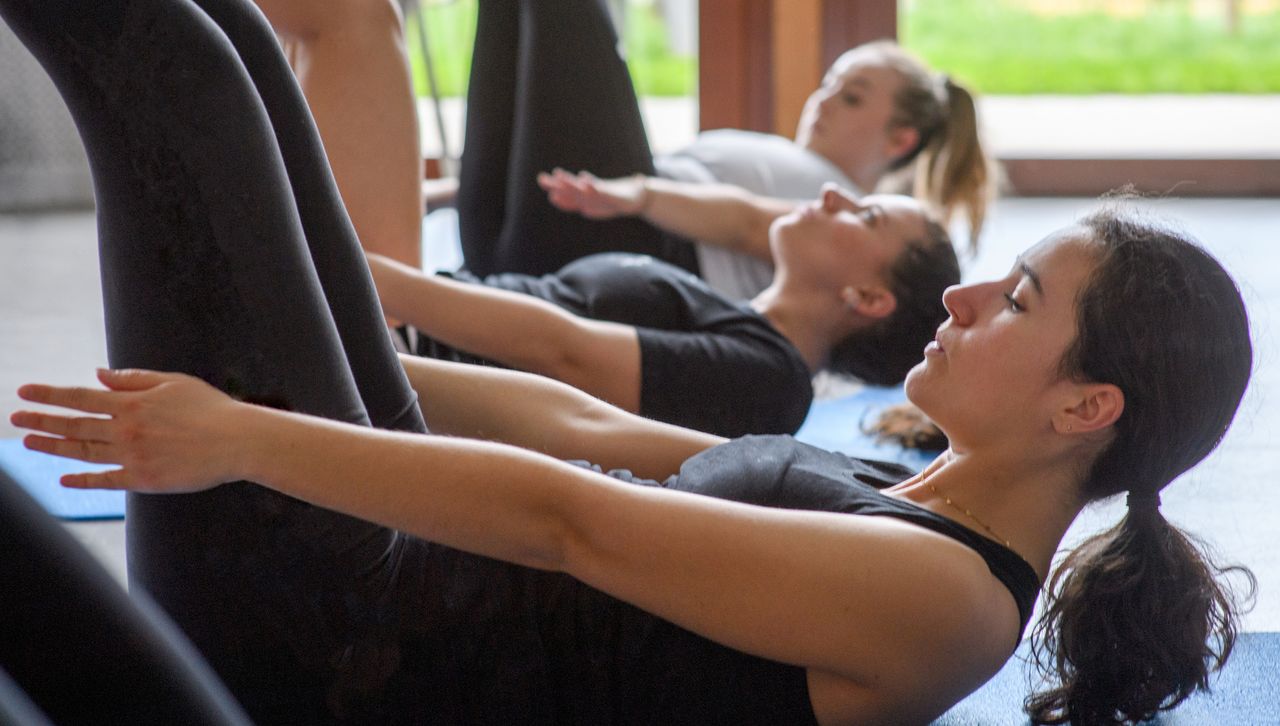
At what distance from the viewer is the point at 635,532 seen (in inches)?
39.9

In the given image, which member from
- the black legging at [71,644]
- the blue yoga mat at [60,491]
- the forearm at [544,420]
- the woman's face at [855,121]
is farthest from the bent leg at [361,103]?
the woman's face at [855,121]

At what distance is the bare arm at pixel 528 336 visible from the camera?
1.77 m

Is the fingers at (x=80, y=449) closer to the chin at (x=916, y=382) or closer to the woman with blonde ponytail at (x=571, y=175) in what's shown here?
the chin at (x=916, y=382)

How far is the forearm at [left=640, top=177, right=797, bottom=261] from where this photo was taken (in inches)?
96.6

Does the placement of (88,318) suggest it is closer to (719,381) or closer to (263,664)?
(719,381)

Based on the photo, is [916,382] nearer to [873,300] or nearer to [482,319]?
[482,319]

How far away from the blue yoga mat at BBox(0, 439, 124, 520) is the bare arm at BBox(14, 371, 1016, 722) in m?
0.91

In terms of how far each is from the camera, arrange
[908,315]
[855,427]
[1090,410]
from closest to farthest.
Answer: [1090,410], [908,315], [855,427]

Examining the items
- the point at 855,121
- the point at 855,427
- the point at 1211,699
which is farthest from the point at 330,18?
the point at 855,121

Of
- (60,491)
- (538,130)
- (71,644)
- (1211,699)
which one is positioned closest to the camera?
(71,644)

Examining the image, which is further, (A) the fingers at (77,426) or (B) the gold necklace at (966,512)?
(B) the gold necklace at (966,512)

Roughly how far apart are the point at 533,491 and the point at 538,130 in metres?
1.51

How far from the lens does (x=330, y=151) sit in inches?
70.2

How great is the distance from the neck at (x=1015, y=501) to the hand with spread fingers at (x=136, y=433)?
0.59 m
